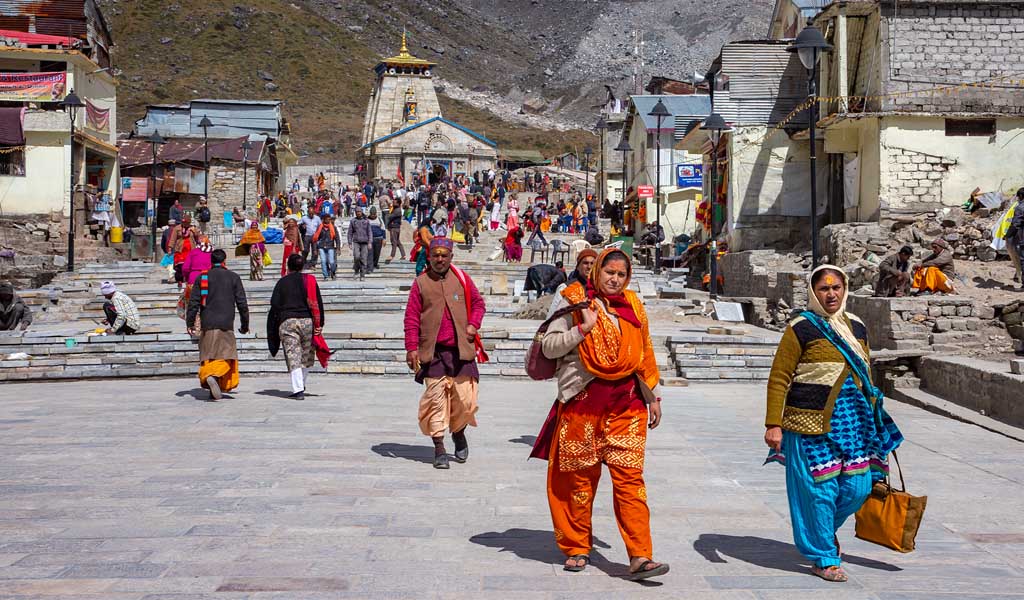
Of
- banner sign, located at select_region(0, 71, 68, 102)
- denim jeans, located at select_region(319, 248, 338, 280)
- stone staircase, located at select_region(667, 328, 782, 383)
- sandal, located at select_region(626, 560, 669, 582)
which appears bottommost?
sandal, located at select_region(626, 560, 669, 582)

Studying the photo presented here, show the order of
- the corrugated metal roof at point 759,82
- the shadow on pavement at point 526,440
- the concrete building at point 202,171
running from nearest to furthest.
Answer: the shadow on pavement at point 526,440, the corrugated metal roof at point 759,82, the concrete building at point 202,171

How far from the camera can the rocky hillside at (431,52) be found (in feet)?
311

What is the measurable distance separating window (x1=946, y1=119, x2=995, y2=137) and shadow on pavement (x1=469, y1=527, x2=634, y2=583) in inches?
749

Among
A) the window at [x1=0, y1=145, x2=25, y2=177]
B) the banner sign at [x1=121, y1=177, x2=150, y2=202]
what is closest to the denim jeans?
the window at [x1=0, y1=145, x2=25, y2=177]

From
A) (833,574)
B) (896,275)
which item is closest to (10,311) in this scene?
(896,275)

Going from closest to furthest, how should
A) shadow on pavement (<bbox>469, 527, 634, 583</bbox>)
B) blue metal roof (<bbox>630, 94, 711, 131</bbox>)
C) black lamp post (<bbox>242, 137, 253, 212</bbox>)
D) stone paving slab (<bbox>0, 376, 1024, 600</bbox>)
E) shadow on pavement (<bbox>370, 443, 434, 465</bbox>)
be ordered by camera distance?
stone paving slab (<bbox>0, 376, 1024, 600</bbox>), shadow on pavement (<bbox>469, 527, 634, 583</bbox>), shadow on pavement (<bbox>370, 443, 434, 465</bbox>), blue metal roof (<bbox>630, 94, 711, 131</bbox>), black lamp post (<bbox>242, 137, 253, 212</bbox>)

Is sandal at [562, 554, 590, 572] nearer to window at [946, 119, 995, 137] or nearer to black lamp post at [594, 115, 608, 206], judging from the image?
window at [946, 119, 995, 137]

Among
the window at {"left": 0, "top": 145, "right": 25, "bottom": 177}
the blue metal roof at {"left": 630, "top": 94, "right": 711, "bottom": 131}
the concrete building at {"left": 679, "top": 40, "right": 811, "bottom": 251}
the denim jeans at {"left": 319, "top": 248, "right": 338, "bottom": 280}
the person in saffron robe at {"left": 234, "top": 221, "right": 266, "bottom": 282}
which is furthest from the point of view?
the blue metal roof at {"left": 630, "top": 94, "right": 711, "bottom": 131}

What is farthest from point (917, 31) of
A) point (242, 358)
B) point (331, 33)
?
point (331, 33)

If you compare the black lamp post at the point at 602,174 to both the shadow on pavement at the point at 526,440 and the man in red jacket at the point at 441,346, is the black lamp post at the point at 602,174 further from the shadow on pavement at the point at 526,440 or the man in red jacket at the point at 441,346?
the man in red jacket at the point at 441,346

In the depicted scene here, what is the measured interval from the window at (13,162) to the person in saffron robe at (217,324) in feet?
79.8

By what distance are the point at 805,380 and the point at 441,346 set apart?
10.5 ft

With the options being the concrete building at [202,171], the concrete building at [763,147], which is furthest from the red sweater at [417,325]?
the concrete building at [202,171]

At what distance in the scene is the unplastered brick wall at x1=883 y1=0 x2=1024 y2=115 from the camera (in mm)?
21984
